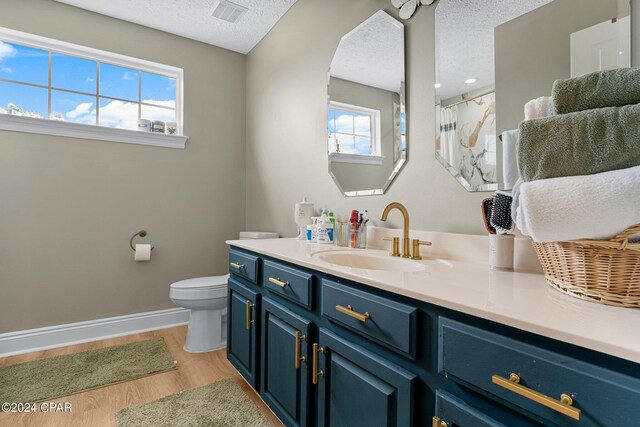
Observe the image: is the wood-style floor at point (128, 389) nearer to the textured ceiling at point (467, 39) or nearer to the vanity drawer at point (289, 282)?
the vanity drawer at point (289, 282)

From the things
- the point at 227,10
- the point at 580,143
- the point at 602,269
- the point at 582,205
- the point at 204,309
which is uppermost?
the point at 227,10

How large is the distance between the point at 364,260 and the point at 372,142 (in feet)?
2.16

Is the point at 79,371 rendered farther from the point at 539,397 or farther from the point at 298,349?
the point at 539,397

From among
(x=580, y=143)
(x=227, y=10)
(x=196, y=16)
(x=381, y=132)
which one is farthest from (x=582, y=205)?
(x=196, y=16)

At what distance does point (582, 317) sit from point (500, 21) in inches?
43.5

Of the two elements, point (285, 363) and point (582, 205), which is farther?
point (285, 363)

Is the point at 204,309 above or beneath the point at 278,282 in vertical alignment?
beneath

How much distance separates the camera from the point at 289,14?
2467mm

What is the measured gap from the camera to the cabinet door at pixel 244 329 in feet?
5.29

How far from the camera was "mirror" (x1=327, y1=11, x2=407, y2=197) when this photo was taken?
5.33 ft

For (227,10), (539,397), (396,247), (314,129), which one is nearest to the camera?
(539,397)

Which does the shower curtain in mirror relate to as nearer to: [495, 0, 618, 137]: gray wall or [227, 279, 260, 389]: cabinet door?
[495, 0, 618, 137]: gray wall

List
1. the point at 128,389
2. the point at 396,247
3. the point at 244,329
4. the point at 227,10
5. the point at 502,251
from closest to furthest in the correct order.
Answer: the point at 502,251
the point at 396,247
the point at 244,329
the point at 128,389
the point at 227,10

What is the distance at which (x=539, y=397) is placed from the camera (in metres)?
0.56
